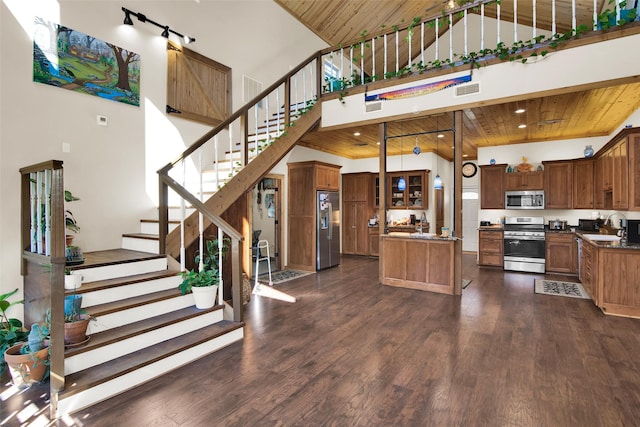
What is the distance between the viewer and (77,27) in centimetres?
412

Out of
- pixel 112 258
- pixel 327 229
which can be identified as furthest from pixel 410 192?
pixel 112 258

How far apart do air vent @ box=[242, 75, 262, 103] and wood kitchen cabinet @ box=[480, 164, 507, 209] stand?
541 cm

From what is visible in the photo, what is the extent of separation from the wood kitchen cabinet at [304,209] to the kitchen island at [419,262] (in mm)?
1844

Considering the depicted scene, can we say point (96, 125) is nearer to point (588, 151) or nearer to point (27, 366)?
point (27, 366)

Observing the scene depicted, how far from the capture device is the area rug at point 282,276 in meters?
6.25

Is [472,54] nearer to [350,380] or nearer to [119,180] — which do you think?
[350,380]

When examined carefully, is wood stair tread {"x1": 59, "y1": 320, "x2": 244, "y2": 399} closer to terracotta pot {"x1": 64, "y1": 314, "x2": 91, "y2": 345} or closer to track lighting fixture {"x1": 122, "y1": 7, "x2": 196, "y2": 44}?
terracotta pot {"x1": 64, "y1": 314, "x2": 91, "y2": 345}

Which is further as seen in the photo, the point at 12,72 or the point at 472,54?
the point at 472,54

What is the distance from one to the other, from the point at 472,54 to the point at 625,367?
4063 millimetres

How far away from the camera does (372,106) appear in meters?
5.62

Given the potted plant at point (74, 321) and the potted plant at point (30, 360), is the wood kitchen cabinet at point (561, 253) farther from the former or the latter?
the potted plant at point (30, 360)

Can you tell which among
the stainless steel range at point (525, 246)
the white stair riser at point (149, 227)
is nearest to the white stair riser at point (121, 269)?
the white stair riser at point (149, 227)

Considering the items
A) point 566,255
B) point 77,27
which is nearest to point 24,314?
point 77,27

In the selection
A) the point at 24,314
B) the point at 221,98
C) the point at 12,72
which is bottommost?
the point at 24,314
